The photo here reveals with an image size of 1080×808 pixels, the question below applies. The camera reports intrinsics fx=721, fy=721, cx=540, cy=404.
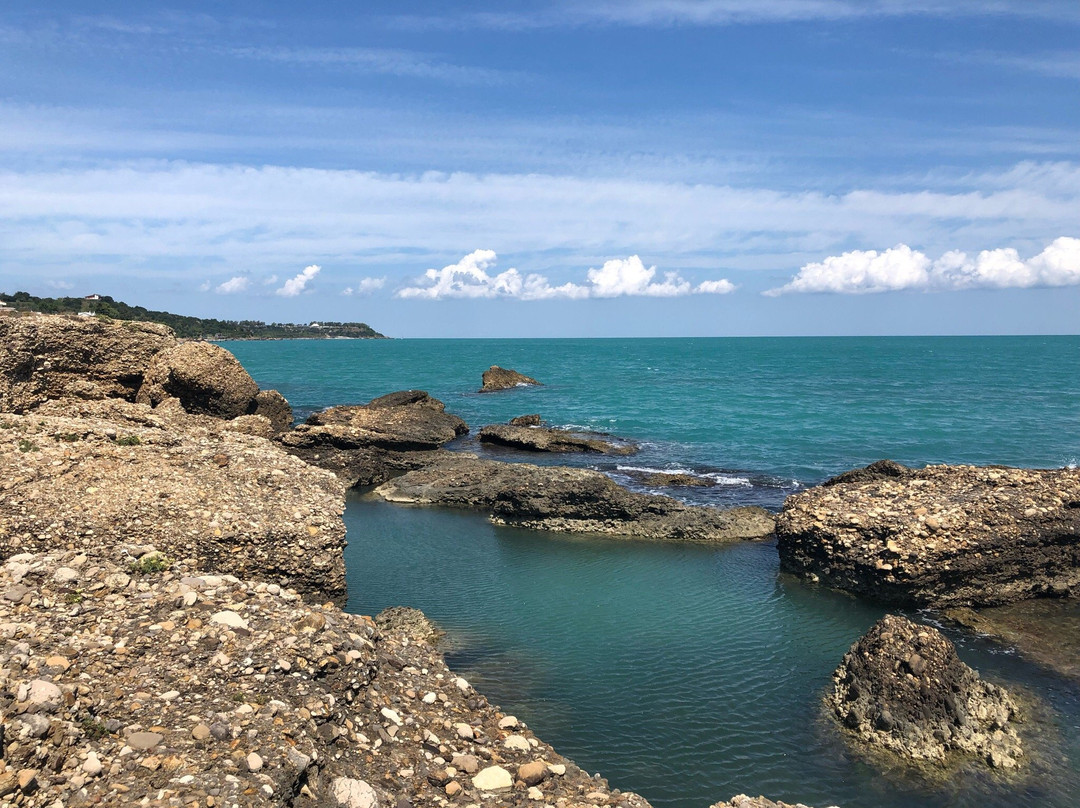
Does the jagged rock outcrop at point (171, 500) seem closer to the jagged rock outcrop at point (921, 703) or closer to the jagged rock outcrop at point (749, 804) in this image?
the jagged rock outcrop at point (749, 804)

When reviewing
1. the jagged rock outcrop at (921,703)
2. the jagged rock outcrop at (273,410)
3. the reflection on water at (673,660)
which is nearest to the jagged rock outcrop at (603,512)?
the reflection on water at (673,660)

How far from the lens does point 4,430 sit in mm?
14453

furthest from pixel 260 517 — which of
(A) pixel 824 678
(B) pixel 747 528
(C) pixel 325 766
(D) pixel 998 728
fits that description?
(B) pixel 747 528

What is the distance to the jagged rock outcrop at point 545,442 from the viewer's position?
120 feet

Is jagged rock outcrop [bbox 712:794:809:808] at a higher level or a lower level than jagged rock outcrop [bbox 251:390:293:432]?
lower

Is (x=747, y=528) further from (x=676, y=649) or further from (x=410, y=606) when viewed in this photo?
(x=410, y=606)

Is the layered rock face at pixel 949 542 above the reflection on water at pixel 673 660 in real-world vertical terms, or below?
above

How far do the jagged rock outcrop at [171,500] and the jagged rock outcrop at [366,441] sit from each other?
1366cm

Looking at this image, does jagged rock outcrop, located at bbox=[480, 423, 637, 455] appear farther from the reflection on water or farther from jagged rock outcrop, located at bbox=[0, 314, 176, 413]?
jagged rock outcrop, located at bbox=[0, 314, 176, 413]

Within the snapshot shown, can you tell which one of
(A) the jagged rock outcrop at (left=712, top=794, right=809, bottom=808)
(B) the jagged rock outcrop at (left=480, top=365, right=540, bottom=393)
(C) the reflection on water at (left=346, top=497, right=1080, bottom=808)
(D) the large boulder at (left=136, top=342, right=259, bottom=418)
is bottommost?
(C) the reflection on water at (left=346, top=497, right=1080, bottom=808)

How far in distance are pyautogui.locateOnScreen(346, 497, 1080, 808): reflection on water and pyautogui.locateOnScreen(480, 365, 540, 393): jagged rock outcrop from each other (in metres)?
50.2

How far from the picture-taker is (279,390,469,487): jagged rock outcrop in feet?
97.8

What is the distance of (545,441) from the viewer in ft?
121

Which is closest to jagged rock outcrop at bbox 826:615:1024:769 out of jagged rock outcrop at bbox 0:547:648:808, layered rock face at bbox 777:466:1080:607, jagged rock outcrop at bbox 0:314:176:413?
layered rock face at bbox 777:466:1080:607
